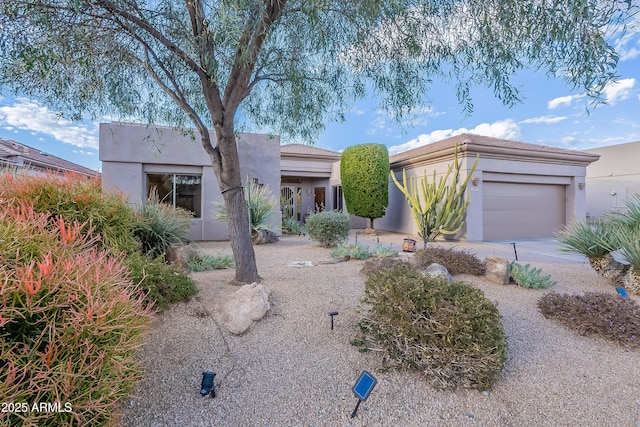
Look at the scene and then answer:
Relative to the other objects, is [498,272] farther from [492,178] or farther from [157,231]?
[492,178]

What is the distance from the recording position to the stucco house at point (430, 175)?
952cm

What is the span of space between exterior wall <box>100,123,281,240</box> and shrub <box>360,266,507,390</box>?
690cm

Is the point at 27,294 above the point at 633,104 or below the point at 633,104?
below

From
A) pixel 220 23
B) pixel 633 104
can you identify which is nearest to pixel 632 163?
pixel 633 104

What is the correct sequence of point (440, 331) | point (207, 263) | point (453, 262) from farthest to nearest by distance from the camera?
1. point (207, 263)
2. point (453, 262)
3. point (440, 331)

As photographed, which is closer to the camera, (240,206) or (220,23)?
(220,23)

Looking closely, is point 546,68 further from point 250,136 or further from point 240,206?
point 250,136

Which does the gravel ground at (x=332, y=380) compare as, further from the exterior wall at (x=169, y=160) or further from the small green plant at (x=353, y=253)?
the exterior wall at (x=169, y=160)

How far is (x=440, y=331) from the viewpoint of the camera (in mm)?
2436

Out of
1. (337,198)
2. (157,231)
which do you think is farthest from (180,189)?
(337,198)

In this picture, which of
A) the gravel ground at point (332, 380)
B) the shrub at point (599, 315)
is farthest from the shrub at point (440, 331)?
the shrub at point (599, 315)

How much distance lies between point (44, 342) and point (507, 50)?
14.8 feet

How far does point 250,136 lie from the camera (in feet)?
36.3

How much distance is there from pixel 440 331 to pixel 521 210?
37.6 feet
